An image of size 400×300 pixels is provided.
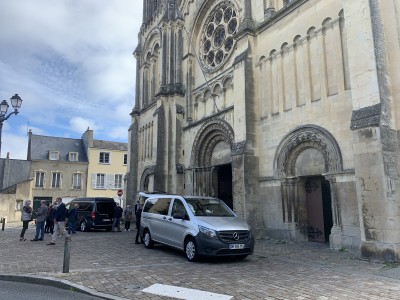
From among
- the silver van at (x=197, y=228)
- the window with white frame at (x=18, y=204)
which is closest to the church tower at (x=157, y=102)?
the silver van at (x=197, y=228)

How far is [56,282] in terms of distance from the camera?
5898 millimetres

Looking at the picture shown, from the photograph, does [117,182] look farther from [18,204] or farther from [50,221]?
[50,221]

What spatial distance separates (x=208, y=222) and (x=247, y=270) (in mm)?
1528

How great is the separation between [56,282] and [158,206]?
4.73 m

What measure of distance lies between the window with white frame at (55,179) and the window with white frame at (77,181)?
151cm

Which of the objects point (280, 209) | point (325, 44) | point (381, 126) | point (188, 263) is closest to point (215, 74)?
point (325, 44)

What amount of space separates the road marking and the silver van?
2.31 m

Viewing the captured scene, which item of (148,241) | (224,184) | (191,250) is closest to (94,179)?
(224,184)

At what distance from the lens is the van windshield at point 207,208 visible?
349 inches

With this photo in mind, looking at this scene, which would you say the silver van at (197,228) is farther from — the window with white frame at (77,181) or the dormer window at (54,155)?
the dormer window at (54,155)

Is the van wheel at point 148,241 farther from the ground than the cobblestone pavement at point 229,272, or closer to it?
farther from the ground

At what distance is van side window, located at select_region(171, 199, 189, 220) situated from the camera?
8.88 m

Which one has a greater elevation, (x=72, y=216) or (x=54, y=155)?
(x=54, y=155)

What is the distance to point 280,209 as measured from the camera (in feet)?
40.4
